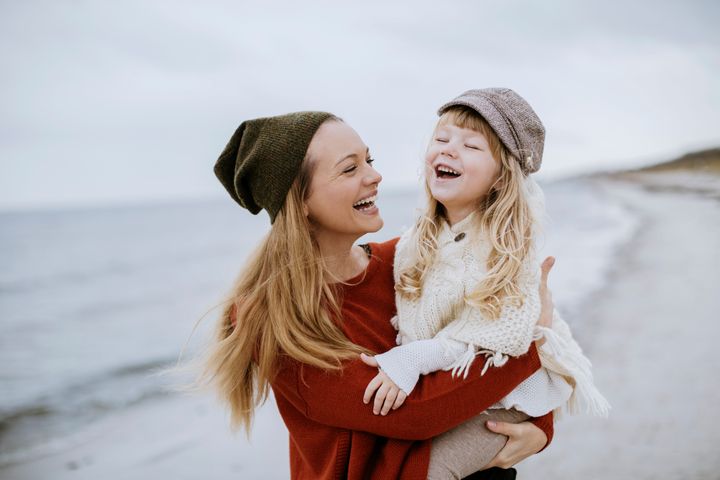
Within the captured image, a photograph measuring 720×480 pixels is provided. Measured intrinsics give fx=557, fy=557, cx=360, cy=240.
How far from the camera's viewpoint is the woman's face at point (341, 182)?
229 cm

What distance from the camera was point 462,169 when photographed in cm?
237

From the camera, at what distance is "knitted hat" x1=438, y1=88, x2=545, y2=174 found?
231 centimetres

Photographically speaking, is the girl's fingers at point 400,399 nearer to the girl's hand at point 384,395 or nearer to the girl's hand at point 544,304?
the girl's hand at point 384,395

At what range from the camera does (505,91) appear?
7.98 ft

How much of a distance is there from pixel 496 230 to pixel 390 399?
0.84 meters

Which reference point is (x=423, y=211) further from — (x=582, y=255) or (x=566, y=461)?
(x=582, y=255)

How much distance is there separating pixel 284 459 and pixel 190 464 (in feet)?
2.97

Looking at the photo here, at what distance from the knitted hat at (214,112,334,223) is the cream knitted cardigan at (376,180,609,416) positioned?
652 mm

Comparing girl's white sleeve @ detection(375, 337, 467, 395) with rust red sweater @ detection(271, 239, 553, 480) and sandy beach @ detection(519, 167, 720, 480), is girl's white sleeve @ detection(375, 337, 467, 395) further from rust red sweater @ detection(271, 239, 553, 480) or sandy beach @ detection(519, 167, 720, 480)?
sandy beach @ detection(519, 167, 720, 480)

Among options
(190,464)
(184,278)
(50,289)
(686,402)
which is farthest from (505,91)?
(50,289)

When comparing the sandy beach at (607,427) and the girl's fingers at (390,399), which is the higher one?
the girl's fingers at (390,399)

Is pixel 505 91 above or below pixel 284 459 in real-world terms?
above

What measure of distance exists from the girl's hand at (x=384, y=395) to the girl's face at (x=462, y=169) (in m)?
0.85

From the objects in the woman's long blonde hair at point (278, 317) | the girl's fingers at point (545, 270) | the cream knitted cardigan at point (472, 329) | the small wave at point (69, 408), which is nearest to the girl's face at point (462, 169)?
the cream knitted cardigan at point (472, 329)
